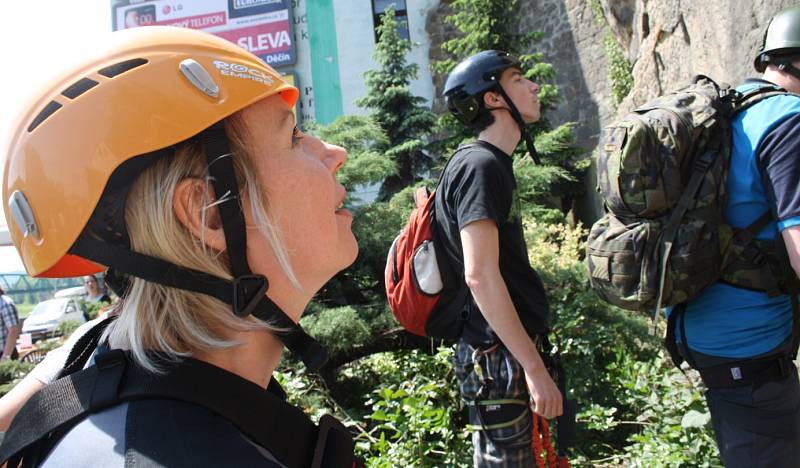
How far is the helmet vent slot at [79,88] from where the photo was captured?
1041 millimetres

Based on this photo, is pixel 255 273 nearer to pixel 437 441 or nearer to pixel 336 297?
pixel 437 441

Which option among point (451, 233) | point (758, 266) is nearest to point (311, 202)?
point (451, 233)

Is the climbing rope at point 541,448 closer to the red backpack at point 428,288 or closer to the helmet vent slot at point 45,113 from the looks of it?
the red backpack at point 428,288

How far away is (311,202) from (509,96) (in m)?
1.77

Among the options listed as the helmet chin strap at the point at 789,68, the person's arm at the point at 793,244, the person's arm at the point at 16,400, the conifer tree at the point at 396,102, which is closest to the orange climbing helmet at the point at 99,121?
the person's arm at the point at 16,400

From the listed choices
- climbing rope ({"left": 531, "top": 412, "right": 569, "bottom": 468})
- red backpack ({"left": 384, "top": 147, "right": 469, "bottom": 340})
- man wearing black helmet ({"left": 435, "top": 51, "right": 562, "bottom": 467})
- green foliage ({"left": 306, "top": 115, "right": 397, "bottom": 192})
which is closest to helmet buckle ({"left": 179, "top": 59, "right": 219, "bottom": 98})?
man wearing black helmet ({"left": 435, "top": 51, "right": 562, "bottom": 467})

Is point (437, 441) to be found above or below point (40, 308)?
above

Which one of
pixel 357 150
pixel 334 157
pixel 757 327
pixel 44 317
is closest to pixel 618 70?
pixel 357 150

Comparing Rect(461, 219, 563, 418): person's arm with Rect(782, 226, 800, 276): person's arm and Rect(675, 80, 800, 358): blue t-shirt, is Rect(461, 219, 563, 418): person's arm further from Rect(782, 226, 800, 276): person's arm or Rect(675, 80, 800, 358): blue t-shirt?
Rect(782, 226, 800, 276): person's arm

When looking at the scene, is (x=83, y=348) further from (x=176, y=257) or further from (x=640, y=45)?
(x=640, y=45)

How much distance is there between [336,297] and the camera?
5543mm

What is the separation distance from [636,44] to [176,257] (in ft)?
39.0

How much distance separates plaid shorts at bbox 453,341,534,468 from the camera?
2369 millimetres

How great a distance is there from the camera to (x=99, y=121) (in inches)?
40.3
